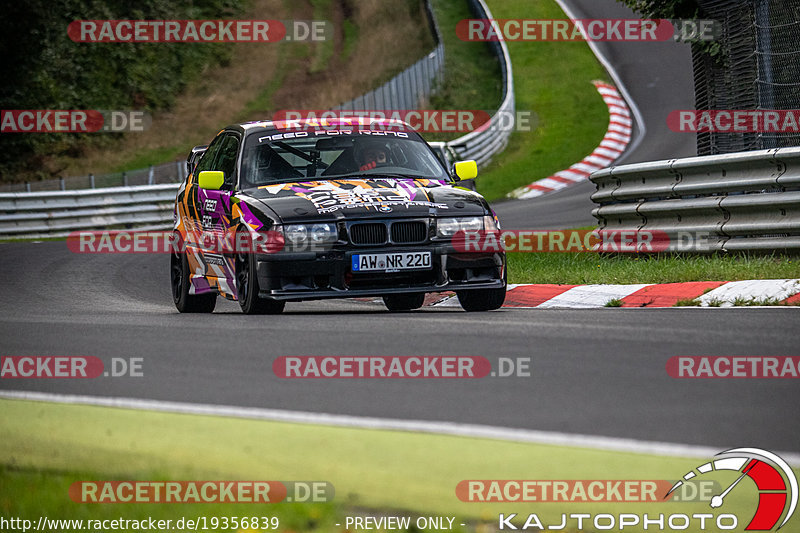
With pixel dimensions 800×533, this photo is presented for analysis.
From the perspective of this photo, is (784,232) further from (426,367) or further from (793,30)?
(426,367)

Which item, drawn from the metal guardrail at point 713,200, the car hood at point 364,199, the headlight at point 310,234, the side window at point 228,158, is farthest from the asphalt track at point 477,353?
the metal guardrail at point 713,200

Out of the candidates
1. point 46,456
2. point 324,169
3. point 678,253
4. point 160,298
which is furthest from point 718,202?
point 46,456

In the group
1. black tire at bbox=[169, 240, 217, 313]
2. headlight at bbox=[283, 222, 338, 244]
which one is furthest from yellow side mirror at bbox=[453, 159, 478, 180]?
black tire at bbox=[169, 240, 217, 313]

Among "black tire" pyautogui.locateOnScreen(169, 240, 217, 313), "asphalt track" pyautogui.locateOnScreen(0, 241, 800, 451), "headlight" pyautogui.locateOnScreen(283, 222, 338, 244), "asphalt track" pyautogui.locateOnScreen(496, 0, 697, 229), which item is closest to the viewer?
"asphalt track" pyautogui.locateOnScreen(0, 241, 800, 451)

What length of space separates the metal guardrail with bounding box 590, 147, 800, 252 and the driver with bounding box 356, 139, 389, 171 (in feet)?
10.3

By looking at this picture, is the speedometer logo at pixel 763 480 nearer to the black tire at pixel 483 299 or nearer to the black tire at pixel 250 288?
the black tire at pixel 250 288

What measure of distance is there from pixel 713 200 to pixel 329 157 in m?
3.64

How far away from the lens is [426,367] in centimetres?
610

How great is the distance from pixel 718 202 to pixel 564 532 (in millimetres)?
8232

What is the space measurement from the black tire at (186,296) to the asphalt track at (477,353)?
17cm

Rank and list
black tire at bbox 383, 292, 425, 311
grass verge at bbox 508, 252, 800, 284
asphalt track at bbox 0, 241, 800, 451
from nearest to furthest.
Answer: asphalt track at bbox 0, 241, 800, 451, grass verge at bbox 508, 252, 800, 284, black tire at bbox 383, 292, 425, 311

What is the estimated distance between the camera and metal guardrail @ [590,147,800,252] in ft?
34.6

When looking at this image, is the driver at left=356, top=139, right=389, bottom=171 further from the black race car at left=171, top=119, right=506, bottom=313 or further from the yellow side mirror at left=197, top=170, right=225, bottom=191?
the yellow side mirror at left=197, top=170, right=225, bottom=191

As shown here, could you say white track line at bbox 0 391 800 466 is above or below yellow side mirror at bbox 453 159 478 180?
below
